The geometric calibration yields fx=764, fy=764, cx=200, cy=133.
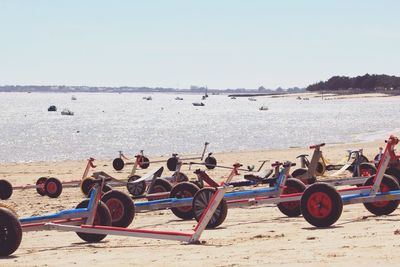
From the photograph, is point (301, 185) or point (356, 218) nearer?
point (356, 218)

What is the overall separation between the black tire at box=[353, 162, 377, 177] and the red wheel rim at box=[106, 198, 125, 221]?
9104mm

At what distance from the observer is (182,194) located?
16.4 m

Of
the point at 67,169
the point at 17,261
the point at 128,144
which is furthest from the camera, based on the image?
the point at 128,144

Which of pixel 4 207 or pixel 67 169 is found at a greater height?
pixel 4 207

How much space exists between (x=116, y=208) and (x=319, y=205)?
11.7 ft

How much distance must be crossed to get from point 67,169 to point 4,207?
94.9 feet

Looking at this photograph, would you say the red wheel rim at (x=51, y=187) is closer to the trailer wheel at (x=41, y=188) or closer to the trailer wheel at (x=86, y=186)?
the trailer wheel at (x=41, y=188)

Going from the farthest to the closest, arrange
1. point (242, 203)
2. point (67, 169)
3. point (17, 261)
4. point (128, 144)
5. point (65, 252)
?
point (128, 144) < point (67, 169) < point (242, 203) < point (65, 252) < point (17, 261)

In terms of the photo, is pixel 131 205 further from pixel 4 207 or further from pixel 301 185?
pixel 301 185

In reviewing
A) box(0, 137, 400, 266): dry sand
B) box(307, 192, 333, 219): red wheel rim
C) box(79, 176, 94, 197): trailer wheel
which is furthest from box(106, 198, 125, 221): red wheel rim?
box(79, 176, 94, 197): trailer wheel

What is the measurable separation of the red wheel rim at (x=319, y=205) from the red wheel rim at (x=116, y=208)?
129 inches

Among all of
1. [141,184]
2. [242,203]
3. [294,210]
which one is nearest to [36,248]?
[242,203]

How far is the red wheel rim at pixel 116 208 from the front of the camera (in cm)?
1348

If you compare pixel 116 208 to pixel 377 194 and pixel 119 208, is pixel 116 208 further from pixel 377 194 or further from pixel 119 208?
pixel 377 194
